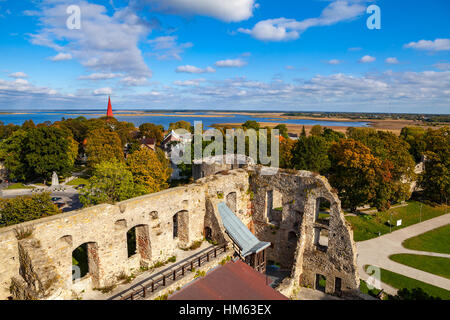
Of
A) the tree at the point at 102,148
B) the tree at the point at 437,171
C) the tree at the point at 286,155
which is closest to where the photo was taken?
the tree at the point at 437,171

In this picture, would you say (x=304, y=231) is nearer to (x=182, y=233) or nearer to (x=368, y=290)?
(x=368, y=290)

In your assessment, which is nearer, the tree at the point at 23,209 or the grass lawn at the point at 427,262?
the tree at the point at 23,209

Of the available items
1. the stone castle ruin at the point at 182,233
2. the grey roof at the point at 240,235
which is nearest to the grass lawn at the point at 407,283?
the stone castle ruin at the point at 182,233

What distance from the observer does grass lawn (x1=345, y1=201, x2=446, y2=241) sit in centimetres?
3198

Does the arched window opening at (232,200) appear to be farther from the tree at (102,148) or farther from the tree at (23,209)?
the tree at (102,148)

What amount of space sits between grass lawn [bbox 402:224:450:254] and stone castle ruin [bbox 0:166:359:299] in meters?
13.9

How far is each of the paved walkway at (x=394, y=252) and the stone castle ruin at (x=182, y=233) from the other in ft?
20.7

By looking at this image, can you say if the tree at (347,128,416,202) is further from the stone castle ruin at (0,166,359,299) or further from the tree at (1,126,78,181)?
the tree at (1,126,78,181)

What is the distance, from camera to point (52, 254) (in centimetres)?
1226

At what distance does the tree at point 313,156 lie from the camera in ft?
128

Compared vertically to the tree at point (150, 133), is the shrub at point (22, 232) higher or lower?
lower

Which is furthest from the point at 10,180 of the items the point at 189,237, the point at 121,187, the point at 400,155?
the point at 400,155

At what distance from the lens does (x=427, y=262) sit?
2622cm
